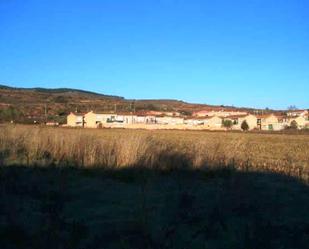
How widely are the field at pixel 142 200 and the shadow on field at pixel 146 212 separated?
18 mm

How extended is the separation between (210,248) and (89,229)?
162cm

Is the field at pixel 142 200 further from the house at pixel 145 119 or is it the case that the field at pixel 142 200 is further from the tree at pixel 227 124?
the house at pixel 145 119

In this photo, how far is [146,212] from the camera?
7.15m

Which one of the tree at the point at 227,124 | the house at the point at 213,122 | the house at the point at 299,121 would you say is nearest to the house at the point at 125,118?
the house at the point at 213,122

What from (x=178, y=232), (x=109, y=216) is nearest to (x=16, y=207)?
(x=109, y=216)

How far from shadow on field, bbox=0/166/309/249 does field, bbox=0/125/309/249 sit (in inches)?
0.7

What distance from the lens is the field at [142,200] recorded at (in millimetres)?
6273

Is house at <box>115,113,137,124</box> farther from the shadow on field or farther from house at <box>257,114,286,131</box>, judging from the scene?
the shadow on field

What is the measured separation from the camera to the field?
6.27 metres

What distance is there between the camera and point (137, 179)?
11242mm

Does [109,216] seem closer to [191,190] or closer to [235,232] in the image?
[235,232]

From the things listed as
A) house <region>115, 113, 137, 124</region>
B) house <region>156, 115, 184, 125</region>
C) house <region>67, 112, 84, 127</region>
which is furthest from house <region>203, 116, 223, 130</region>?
house <region>67, 112, 84, 127</region>

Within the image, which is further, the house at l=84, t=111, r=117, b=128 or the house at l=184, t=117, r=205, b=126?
the house at l=184, t=117, r=205, b=126

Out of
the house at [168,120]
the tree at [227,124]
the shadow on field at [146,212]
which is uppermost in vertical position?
the house at [168,120]
